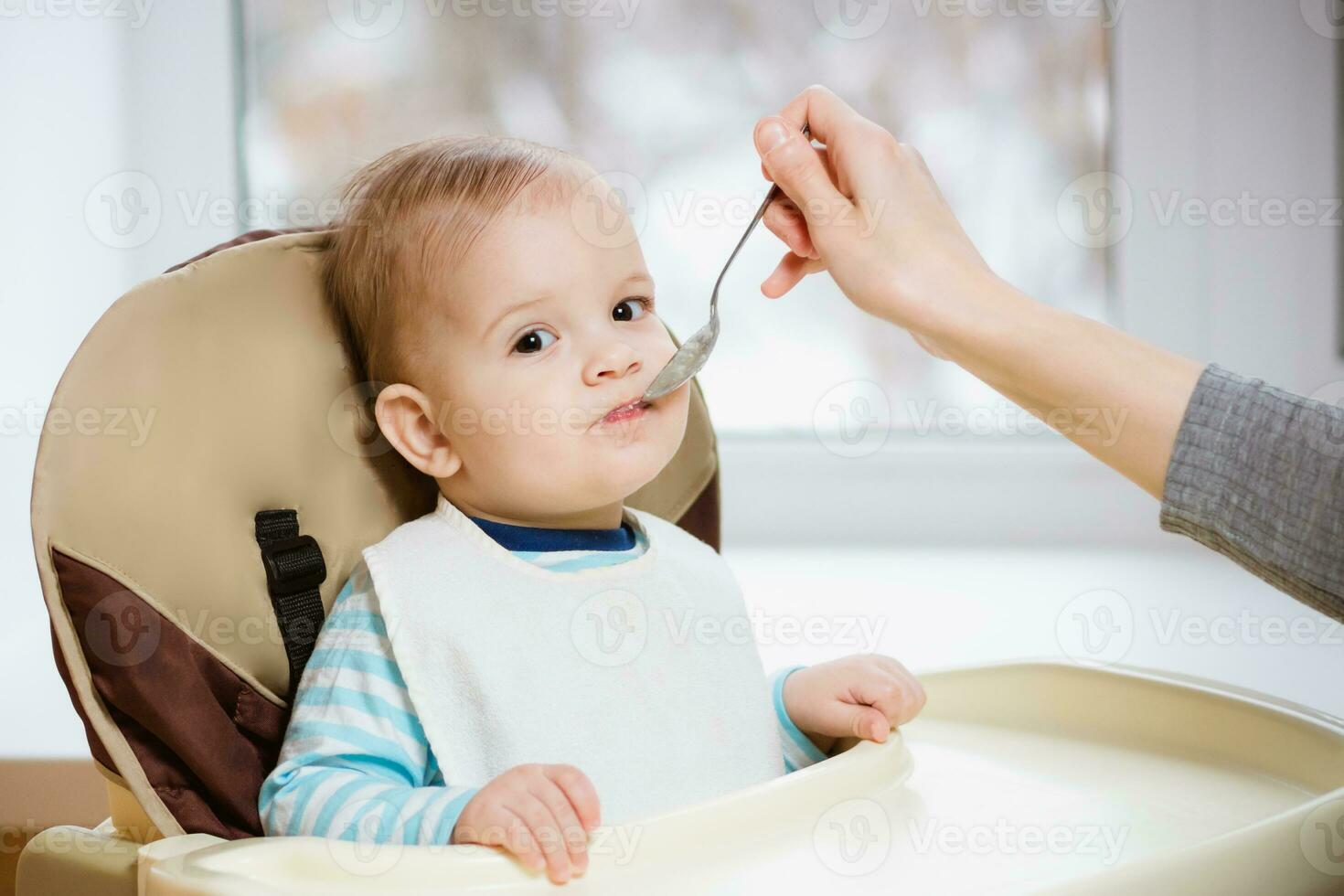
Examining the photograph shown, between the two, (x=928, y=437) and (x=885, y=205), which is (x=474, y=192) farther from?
(x=928, y=437)

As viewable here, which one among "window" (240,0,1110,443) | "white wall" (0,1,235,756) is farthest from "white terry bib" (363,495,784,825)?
"window" (240,0,1110,443)

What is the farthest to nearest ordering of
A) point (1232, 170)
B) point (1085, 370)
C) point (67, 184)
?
point (1232, 170) < point (67, 184) < point (1085, 370)

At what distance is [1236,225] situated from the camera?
1538mm

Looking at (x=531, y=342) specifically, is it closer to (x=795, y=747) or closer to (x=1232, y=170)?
(x=795, y=747)

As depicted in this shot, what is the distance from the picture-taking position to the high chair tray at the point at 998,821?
0.59 meters

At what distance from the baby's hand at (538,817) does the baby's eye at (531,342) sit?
11.5 inches

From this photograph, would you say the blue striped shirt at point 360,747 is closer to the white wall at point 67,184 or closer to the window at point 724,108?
the white wall at point 67,184

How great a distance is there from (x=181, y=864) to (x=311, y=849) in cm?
6

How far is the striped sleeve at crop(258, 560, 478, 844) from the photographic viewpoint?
668 millimetres

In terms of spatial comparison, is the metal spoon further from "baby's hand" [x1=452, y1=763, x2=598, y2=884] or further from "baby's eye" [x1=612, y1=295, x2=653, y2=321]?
"baby's hand" [x1=452, y1=763, x2=598, y2=884]

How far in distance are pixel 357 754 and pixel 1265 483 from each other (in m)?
0.55

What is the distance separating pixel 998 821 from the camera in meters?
0.74

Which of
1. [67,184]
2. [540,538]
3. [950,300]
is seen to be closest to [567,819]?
→ [540,538]

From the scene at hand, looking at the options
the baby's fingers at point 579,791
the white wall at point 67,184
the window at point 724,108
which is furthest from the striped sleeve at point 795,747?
the window at point 724,108
